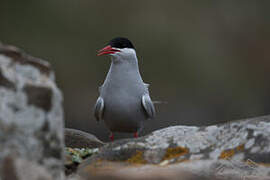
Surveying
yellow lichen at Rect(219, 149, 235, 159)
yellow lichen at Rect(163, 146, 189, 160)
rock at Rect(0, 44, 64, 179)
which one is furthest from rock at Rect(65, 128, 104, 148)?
rock at Rect(0, 44, 64, 179)

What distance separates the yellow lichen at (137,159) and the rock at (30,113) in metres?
0.87

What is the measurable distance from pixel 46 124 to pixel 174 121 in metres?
10.1

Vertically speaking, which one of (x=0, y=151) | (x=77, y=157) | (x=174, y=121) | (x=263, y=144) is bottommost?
(x=174, y=121)

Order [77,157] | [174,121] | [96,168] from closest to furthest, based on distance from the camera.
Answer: [96,168] < [77,157] < [174,121]

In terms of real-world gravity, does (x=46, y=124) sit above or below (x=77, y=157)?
above

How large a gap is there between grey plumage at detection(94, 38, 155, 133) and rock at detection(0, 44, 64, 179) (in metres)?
3.72

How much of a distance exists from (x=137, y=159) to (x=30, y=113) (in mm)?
1087

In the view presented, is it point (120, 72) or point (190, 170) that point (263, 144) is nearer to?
point (190, 170)

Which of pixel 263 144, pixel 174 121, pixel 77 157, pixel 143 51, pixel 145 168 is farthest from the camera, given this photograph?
pixel 143 51

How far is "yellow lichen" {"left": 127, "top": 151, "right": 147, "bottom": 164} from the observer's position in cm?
294

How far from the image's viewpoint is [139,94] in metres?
5.97

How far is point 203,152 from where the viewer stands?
289 cm

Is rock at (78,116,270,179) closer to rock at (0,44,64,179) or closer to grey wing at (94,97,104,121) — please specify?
rock at (0,44,64,179)

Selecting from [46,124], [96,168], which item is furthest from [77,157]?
[46,124]
